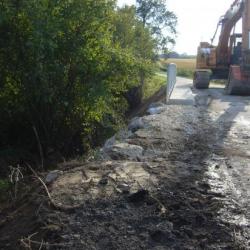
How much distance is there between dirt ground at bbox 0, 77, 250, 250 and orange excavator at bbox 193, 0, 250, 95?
1206 centimetres

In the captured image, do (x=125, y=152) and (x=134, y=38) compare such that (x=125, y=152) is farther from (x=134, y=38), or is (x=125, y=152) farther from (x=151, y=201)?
(x=134, y=38)

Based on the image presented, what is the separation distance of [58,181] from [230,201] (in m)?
2.25

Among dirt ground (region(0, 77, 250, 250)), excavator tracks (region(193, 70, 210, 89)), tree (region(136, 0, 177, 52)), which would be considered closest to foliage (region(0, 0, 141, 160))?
dirt ground (region(0, 77, 250, 250))

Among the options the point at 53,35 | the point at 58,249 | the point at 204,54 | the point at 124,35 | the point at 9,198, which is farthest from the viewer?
the point at 204,54

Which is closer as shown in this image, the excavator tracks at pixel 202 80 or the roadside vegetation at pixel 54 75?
the roadside vegetation at pixel 54 75

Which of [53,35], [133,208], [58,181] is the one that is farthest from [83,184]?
[53,35]


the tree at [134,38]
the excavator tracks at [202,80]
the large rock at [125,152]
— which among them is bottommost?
the excavator tracks at [202,80]

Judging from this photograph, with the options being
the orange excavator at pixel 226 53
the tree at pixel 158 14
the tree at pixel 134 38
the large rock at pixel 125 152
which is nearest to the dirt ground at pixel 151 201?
the large rock at pixel 125 152

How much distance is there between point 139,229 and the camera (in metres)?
4.70

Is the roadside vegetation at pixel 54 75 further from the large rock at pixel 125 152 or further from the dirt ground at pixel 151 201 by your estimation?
the dirt ground at pixel 151 201

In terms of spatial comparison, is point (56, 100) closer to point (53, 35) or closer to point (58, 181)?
point (53, 35)

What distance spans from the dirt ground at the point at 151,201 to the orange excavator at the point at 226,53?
12055mm

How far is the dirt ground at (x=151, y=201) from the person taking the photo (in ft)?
Result: 14.9

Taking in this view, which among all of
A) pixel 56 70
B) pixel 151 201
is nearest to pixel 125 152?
pixel 151 201
